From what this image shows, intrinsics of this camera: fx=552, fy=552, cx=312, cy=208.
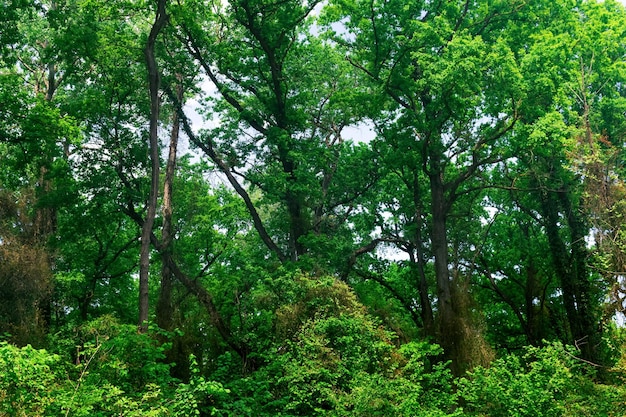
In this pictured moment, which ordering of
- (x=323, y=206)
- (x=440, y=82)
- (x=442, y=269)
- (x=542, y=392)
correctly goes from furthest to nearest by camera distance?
(x=323, y=206) → (x=442, y=269) → (x=440, y=82) → (x=542, y=392)

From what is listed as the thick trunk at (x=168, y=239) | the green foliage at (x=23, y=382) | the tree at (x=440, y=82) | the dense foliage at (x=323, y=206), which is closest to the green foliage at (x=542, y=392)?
the dense foliage at (x=323, y=206)

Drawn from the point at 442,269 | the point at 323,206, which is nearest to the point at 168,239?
the point at 323,206

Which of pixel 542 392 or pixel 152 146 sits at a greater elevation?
pixel 152 146

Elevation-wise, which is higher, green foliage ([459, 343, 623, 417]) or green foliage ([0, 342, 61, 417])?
green foliage ([0, 342, 61, 417])

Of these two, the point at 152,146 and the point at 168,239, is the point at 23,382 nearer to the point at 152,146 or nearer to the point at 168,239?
the point at 152,146

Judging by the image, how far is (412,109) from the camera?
58.3 ft

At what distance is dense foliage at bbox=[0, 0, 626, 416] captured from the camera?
11672 mm

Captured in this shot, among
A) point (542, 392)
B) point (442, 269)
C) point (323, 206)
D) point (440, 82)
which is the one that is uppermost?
point (440, 82)

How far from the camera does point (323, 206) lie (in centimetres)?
2120

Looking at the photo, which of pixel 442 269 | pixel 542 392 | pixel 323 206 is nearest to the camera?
pixel 542 392

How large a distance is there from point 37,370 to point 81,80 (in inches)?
504

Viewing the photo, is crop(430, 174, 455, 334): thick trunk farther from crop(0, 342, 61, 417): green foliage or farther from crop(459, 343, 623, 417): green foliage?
crop(0, 342, 61, 417): green foliage

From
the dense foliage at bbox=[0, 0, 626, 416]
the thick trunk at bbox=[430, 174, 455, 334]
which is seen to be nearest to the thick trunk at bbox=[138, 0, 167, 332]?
the dense foliage at bbox=[0, 0, 626, 416]

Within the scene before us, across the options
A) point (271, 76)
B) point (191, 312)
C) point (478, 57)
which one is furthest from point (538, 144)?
point (191, 312)
